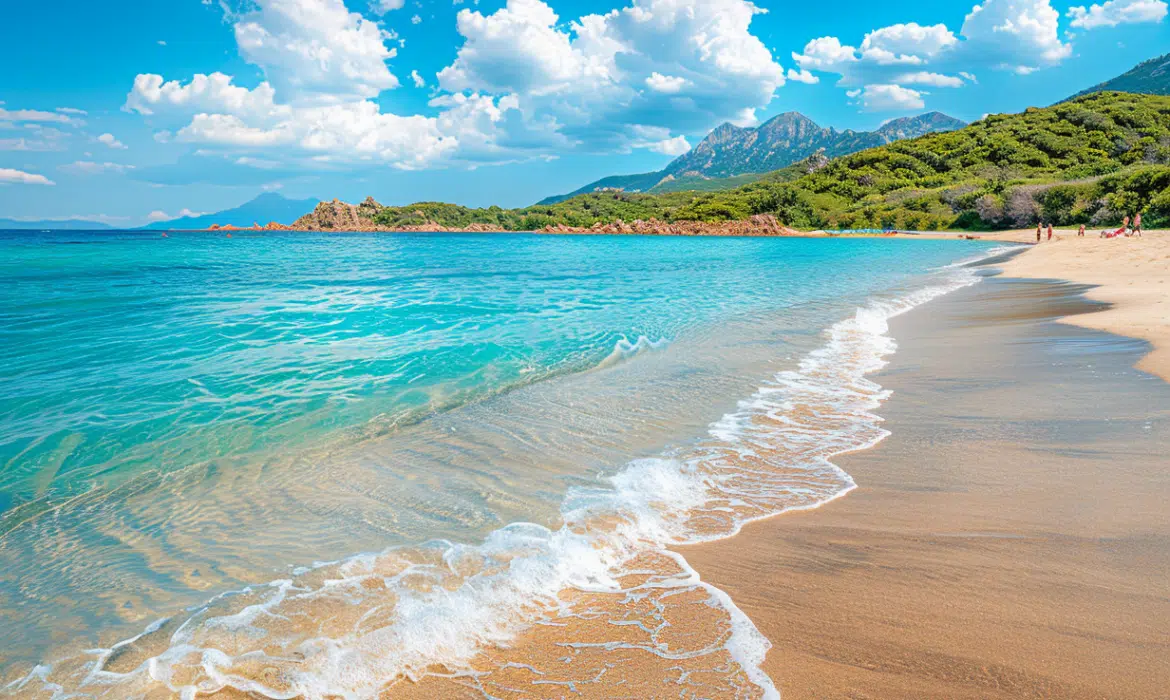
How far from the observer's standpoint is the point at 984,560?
9.27 ft

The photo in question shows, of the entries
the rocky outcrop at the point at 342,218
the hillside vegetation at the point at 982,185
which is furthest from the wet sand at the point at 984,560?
the rocky outcrop at the point at 342,218

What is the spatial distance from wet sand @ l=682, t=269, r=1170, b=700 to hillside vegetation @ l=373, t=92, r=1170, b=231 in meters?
49.8

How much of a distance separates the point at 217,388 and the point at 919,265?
2775 centimetres

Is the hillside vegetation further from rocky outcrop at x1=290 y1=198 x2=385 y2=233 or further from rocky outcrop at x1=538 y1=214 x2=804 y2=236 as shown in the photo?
rocky outcrop at x1=538 y1=214 x2=804 y2=236

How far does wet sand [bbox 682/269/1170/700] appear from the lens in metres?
2.07

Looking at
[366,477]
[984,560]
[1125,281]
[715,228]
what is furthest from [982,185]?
[366,477]

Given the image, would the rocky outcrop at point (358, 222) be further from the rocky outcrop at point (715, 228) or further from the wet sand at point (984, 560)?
the wet sand at point (984, 560)

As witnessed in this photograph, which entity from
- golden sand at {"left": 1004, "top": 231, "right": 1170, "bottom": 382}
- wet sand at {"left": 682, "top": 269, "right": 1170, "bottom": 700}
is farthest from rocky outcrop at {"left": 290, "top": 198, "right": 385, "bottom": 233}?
wet sand at {"left": 682, "top": 269, "right": 1170, "bottom": 700}

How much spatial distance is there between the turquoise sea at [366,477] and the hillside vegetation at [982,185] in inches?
1968

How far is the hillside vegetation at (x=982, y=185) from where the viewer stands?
52.1m

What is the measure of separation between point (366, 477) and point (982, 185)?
87.1 meters

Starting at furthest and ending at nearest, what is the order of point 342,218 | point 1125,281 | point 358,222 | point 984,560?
point 358,222 < point 342,218 < point 1125,281 < point 984,560

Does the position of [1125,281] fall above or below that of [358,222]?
below

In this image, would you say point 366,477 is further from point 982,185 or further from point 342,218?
point 342,218
